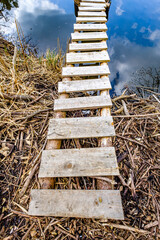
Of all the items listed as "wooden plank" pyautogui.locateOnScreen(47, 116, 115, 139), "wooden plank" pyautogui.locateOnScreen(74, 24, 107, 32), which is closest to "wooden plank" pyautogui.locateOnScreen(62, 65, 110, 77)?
"wooden plank" pyautogui.locateOnScreen(47, 116, 115, 139)

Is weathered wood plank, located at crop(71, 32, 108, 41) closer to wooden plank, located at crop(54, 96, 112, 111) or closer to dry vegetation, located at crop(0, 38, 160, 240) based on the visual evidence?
dry vegetation, located at crop(0, 38, 160, 240)

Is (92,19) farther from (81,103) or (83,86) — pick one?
(81,103)

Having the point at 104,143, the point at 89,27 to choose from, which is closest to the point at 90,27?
the point at 89,27

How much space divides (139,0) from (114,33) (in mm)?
6847

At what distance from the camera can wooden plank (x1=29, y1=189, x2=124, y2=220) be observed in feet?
3.84

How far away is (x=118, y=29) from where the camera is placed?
7.29m

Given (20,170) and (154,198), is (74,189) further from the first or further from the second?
(154,198)

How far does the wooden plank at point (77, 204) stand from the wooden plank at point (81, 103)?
1098mm

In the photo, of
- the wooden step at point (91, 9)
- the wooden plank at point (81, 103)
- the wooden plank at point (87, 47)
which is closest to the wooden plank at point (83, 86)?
the wooden plank at point (81, 103)

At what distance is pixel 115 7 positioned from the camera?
356 inches

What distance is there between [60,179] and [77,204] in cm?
32

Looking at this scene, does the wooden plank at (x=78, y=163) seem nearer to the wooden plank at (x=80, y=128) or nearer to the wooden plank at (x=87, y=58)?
the wooden plank at (x=80, y=128)

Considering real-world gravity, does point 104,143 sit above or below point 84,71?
below

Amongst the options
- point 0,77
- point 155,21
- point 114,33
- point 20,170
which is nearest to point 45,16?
point 114,33
